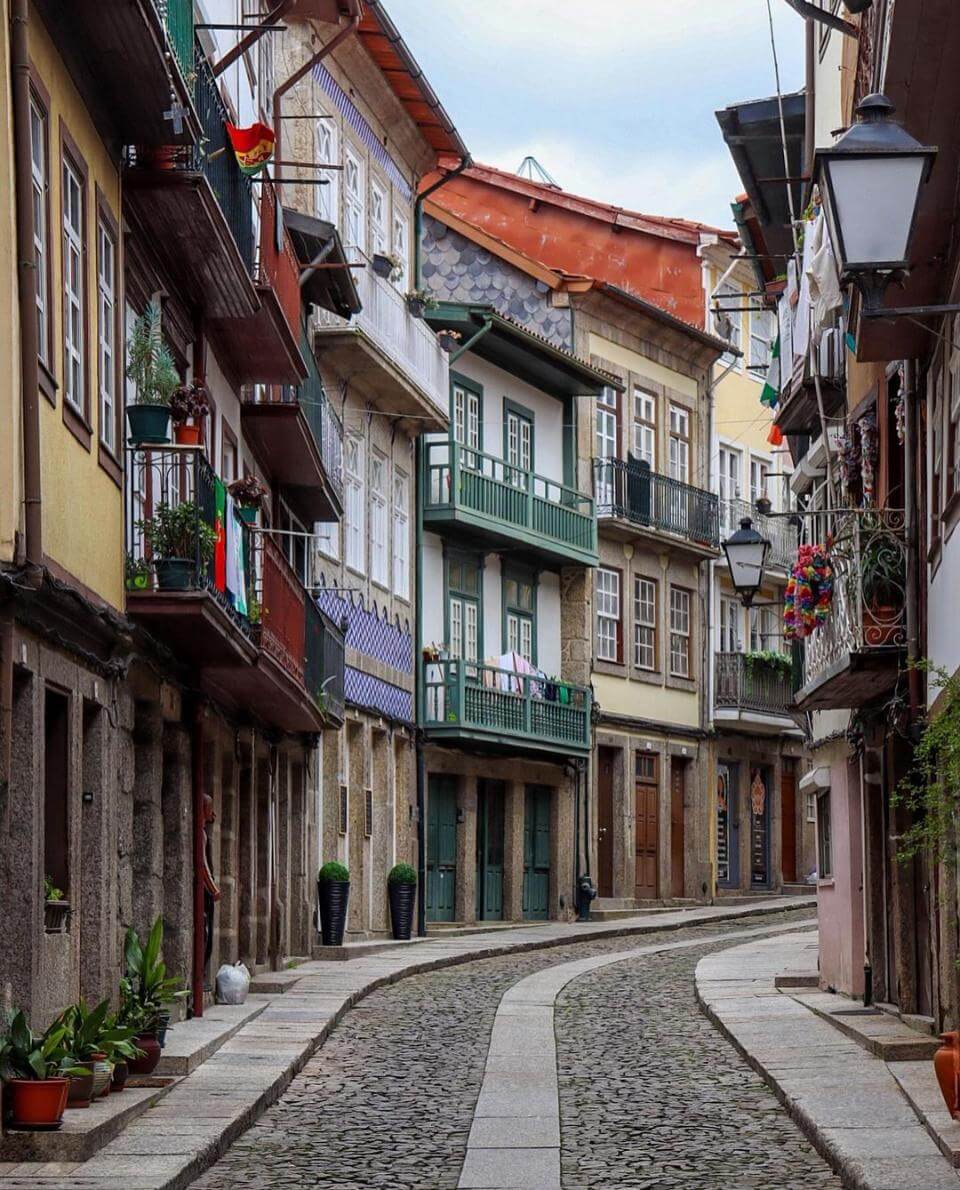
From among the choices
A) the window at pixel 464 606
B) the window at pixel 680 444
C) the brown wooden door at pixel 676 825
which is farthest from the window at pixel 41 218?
the window at pixel 680 444

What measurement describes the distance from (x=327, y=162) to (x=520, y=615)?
11.5m

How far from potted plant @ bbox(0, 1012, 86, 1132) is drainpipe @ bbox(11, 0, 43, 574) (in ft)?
7.10

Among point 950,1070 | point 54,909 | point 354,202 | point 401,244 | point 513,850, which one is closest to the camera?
point 950,1070

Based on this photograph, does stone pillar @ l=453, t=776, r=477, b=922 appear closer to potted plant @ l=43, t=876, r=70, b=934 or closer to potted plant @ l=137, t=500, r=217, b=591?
potted plant @ l=137, t=500, r=217, b=591

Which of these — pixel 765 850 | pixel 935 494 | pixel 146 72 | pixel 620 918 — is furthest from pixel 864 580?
pixel 765 850

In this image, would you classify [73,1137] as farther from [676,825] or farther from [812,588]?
[676,825]

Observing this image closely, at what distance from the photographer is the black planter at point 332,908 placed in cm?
2689

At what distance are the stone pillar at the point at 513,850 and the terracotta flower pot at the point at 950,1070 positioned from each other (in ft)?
80.9

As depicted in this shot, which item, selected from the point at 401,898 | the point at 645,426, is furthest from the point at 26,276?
the point at 645,426

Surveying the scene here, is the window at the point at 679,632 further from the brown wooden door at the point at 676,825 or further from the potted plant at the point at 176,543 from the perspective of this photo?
the potted plant at the point at 176,543

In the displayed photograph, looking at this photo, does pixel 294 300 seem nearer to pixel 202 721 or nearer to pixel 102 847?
pixel 202 721

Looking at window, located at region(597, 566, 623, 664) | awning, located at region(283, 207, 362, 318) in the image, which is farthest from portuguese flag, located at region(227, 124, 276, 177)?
window, located at region(597, 566, 623, 664)

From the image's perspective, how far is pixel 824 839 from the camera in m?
22.6

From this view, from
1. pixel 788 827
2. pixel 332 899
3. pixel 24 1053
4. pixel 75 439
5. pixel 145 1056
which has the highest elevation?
pixel 75 439
